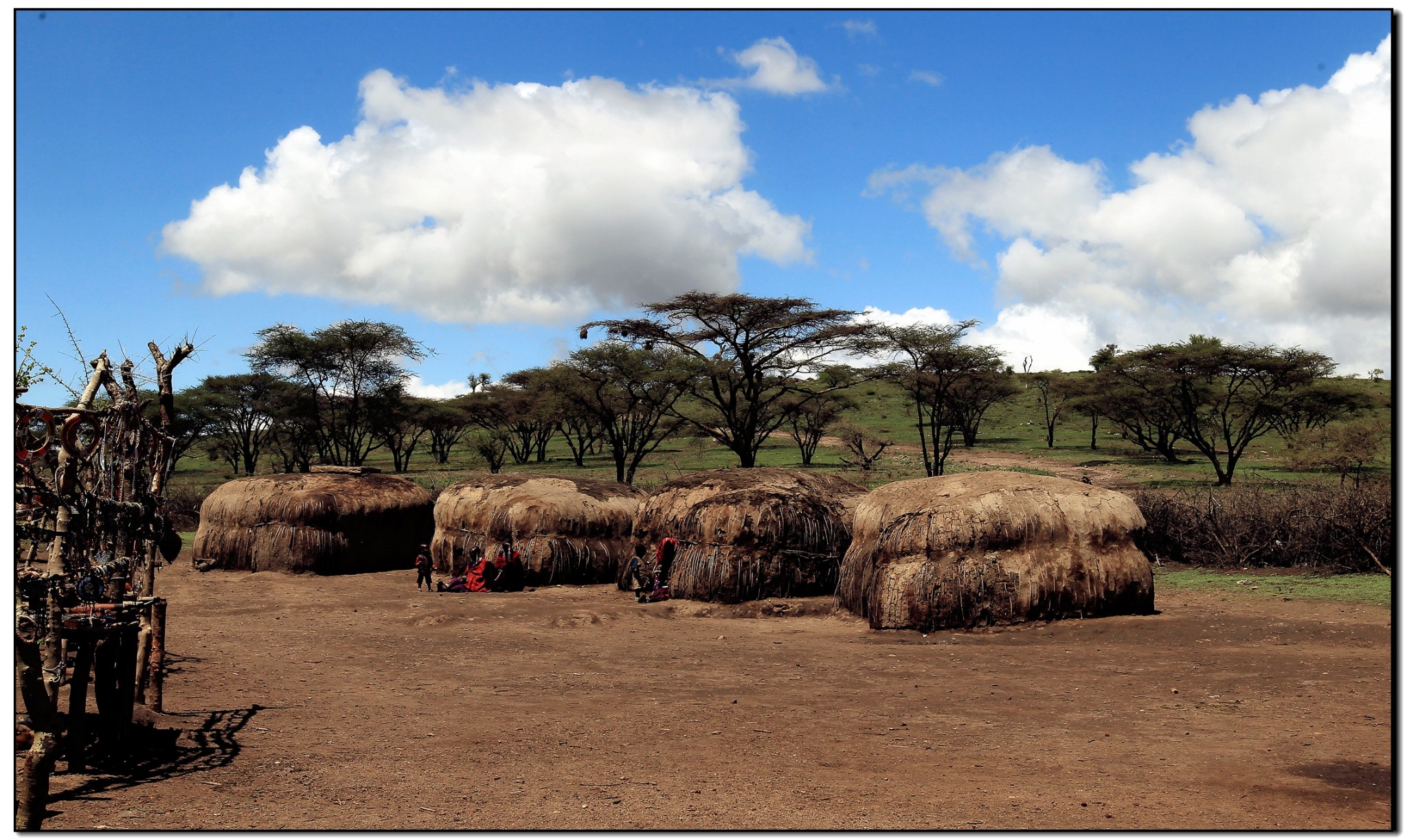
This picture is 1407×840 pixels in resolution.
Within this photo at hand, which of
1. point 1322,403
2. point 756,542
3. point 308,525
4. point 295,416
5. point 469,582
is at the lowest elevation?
point 469,582

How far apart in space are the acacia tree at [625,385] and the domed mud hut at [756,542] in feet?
58.4

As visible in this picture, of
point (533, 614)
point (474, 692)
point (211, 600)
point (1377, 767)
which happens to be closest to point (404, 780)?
point (474, 692)

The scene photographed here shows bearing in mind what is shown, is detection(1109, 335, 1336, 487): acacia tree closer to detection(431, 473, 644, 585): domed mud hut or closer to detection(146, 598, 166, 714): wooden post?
detection(431, 473, 644, 585): domed mud hut

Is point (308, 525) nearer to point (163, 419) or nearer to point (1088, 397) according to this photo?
point (163, 419)

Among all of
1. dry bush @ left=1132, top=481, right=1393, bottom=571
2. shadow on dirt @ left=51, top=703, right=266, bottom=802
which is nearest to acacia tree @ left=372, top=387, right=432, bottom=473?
dry bush @ left=1132, top=481, right=1393, bottom=571

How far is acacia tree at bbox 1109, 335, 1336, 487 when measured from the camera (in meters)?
34.9

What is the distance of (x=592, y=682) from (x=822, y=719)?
2707 millimetres

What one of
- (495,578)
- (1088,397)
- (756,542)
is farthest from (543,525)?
(1088,397)

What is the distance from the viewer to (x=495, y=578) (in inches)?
716

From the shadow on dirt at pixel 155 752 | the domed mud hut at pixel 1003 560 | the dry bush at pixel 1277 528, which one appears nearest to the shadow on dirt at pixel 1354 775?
the domed mud hut at pixel 1003 560

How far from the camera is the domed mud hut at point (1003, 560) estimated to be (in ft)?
41.6

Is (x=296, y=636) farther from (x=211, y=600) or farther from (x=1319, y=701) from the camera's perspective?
(x=1319, y=701)

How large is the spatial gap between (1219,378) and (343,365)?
35830 millimetres

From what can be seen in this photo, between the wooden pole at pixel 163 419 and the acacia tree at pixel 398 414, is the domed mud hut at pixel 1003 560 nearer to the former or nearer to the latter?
the wooden pole at pixel 163 419
